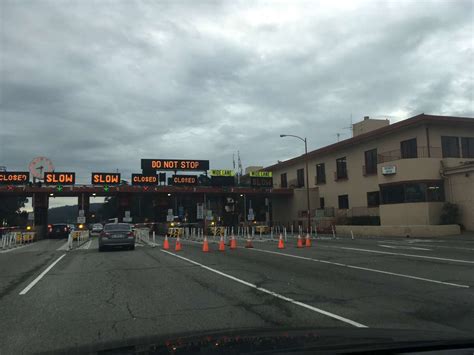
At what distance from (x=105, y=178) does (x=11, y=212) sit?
4985 cm

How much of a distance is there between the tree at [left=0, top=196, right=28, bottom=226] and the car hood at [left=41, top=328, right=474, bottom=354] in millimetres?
85940

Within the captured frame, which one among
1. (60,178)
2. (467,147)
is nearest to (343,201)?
(467,147)

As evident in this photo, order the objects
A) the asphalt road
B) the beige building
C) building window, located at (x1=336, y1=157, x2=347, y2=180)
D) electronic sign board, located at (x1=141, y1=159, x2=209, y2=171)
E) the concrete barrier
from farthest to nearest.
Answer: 1. electronic sign board, located at (x1=141, y1=159, x2=209, y2=171)
2. building window, located at (x1=336, y1=157, x2=347, y2=180)
3. the beige building
4. the concrete barrier
5. the asphalt road

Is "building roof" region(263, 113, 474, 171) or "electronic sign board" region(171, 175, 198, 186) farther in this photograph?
"electronic sign board" region(171, 175, 198, 186)

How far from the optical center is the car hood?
328 cm

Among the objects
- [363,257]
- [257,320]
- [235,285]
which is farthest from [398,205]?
[257,320]

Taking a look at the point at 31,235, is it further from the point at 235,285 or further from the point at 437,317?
the point at 437,317

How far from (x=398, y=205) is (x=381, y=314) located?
28.2 meters

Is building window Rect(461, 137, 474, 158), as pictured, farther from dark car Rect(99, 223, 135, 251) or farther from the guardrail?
the guardrail

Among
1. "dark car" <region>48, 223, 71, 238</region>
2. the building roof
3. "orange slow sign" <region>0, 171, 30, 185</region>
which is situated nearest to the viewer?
the building roof

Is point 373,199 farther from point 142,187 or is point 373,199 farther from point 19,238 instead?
point 19,238

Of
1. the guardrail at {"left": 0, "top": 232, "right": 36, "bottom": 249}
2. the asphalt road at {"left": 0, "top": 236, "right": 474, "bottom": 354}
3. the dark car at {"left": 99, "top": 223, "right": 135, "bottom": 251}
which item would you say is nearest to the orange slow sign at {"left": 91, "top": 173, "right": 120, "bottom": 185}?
the guardrail at {"left": 0, "top": 232, "right": 36, "bottom": 249}

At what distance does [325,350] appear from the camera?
3225 millimetres

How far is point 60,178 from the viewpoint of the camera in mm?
48344
